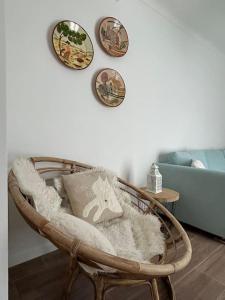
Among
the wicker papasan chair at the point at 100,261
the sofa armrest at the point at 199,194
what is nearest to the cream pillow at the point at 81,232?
the wicker papasan chair at the point at 100,261

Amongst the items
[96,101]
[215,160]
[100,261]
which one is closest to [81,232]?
[100,261]

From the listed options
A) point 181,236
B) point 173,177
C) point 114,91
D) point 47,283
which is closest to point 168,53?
point 114,91

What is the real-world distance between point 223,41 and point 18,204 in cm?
366

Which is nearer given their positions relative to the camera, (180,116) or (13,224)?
(13,224)

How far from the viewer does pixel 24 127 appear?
1.58 m

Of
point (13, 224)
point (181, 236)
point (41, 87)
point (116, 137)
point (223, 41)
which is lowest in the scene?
point (13, 224)

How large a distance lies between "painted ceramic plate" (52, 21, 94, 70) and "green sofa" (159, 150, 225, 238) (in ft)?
4.48

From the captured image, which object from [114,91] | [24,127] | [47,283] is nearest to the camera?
[47,283]

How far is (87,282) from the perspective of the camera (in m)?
1.47

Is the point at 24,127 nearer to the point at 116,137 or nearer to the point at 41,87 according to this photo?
the point at 41,87

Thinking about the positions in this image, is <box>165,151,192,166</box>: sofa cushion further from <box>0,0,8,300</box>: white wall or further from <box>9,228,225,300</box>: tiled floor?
<box>0,0,8,300</box>: white wall

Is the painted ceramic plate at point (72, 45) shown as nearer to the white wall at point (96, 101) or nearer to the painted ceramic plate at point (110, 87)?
the white wall at point (96, 101)

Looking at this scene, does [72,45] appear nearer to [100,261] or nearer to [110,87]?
[110,87]

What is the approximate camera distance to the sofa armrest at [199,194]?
6.54 ft
